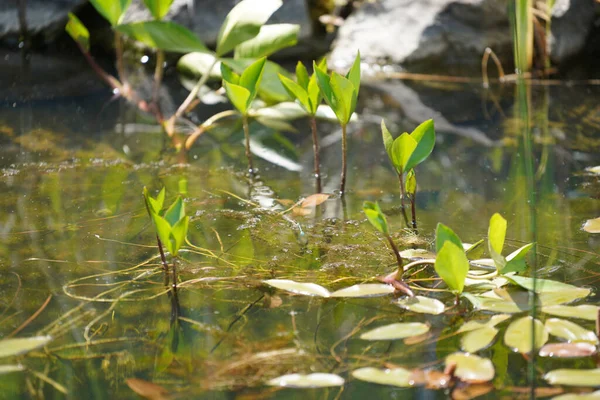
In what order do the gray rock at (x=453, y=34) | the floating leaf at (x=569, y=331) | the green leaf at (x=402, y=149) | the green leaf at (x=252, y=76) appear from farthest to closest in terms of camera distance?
the gray rock at (x=453, y=34), the green leaf at (x=252, y=76), the green leaf at (x=402, y=149), the floating leaf at (x=569, y=331)

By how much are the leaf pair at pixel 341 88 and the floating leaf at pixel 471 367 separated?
2.41ft

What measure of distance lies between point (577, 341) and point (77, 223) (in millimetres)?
1071

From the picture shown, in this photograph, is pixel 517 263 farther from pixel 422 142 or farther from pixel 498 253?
pixel 422 142

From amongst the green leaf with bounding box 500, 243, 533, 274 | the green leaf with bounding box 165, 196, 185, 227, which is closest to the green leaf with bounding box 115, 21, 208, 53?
the green leaf with bounding box 165, 196, 185, 227

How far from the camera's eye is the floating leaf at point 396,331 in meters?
1.09

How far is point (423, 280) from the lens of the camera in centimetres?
130

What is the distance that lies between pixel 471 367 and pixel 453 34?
2458 mm

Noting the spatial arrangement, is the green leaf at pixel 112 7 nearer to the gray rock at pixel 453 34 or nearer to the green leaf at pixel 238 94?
the green leaf at pixel 238 94

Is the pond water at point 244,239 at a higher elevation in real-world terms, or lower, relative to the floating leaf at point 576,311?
higher

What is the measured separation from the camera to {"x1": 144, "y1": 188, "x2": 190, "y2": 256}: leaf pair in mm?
1185

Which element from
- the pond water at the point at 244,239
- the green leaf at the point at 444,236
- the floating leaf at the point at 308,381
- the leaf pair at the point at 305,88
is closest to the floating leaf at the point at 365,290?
the pond water at the point at 244,239

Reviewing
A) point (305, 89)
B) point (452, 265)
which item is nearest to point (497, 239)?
point (452, 265)

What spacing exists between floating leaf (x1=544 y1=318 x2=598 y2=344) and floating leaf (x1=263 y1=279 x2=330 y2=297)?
37 centimetres

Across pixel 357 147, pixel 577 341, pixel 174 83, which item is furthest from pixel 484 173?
pixel 174 83
